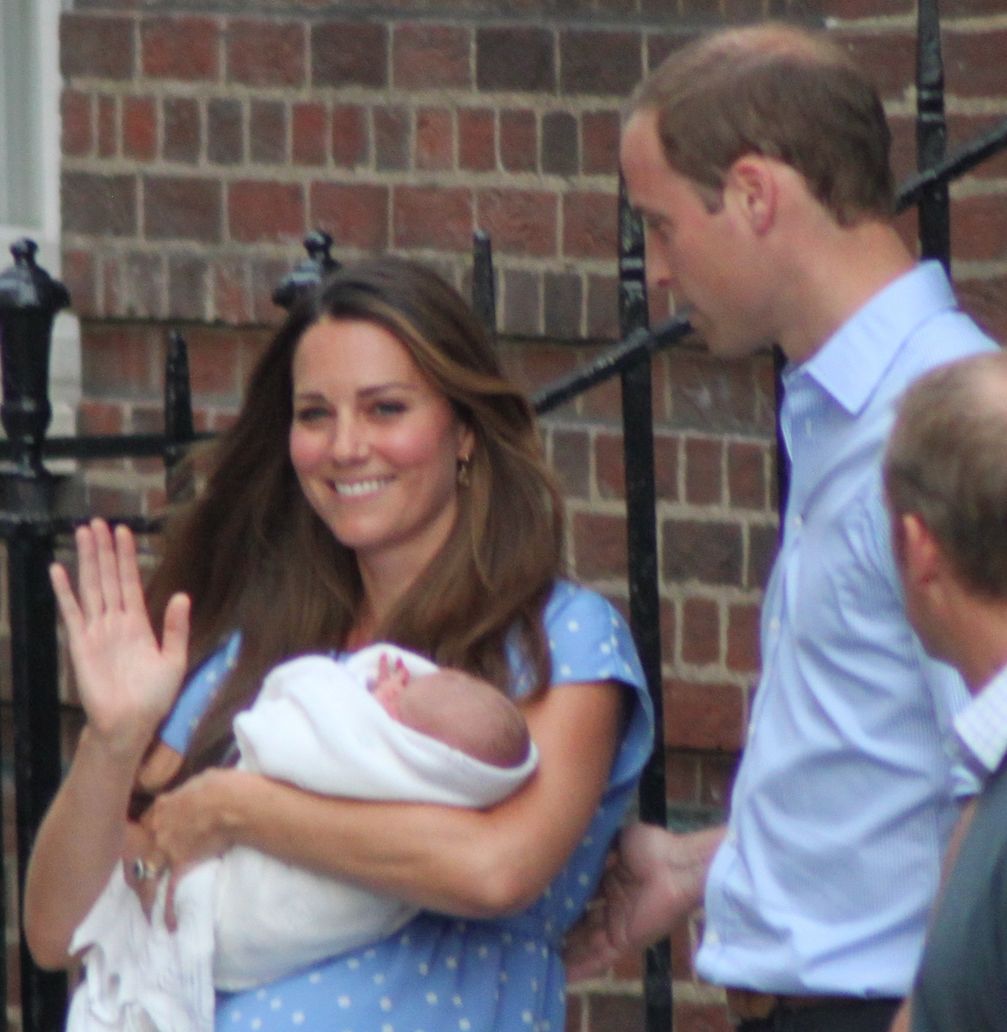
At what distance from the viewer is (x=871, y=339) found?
2518 millimetres

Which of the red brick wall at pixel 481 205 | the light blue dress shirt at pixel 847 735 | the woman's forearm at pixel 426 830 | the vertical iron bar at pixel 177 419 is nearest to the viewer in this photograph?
the light blue dress shirt at pixel 847 735

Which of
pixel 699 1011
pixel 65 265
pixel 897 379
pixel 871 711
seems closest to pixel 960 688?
pixel 871 711

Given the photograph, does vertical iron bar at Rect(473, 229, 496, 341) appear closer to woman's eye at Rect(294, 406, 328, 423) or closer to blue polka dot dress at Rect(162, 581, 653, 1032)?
woman's eye at Rect(294, 406, 328, 423)

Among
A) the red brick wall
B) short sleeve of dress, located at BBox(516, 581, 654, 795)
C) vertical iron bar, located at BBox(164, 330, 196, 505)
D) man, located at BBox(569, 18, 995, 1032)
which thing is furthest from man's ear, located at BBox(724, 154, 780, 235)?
the red brick wall

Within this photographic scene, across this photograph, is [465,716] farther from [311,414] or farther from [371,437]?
[311,414]

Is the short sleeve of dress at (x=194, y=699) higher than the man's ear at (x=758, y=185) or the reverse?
the reverse

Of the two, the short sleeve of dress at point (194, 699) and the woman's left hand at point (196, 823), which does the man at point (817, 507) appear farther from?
the short sleeve of dress at point (194, 699)

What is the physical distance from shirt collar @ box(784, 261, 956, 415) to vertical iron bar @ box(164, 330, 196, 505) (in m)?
1.27

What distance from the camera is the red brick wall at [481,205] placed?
453 centimetres

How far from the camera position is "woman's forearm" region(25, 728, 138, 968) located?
2.90 m

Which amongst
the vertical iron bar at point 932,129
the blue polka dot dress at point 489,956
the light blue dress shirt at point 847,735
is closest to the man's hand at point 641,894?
the blue polka dot dress at point 489,956

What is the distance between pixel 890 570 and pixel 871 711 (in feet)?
0.51

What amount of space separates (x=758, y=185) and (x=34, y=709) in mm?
1428

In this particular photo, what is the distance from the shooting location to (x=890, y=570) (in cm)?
240
